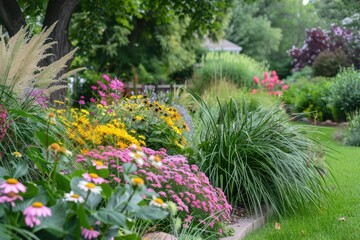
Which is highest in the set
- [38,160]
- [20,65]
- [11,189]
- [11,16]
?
[11,16]

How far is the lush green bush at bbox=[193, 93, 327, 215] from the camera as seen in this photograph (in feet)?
16.2

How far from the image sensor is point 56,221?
6.61ft

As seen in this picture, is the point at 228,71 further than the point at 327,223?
Yes

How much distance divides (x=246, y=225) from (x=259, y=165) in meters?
0.75

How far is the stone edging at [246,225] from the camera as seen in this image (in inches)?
171

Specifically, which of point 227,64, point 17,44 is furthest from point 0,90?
point 227,64

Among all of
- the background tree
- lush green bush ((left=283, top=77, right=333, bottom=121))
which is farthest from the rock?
lush green bush ((left=283, top=77, right=333, bottom=121))

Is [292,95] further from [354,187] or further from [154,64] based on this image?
[354,187]

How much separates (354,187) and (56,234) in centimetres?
518

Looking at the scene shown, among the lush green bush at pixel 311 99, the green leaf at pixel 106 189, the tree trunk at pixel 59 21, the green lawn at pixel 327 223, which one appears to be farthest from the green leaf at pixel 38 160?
the lush green bush at pixel 311 99

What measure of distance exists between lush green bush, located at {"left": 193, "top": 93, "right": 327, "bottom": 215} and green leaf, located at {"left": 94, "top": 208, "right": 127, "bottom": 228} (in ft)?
9.23

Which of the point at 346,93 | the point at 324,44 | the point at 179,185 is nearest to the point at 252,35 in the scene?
the point at 324,44

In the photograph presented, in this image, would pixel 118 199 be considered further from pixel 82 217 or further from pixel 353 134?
pixel 353 134

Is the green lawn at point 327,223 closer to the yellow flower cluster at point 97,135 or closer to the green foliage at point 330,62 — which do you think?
the yellow flower cluster at point 97,135
